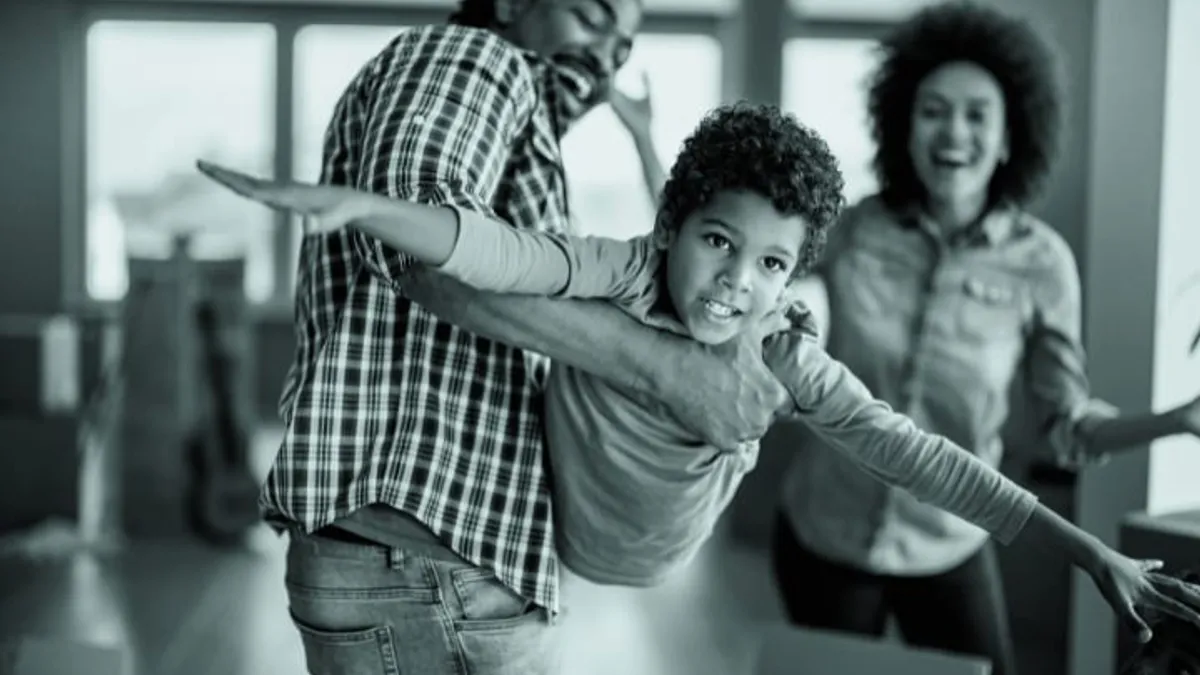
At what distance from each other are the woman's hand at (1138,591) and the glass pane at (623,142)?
220 inches

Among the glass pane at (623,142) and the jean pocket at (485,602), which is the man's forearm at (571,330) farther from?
the glass pane at (623,142)

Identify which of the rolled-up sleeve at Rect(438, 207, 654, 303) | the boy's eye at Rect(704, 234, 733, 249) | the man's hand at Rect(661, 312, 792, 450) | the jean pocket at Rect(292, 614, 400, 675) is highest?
the boy's eye at Rect(704, 234, 733, 249)

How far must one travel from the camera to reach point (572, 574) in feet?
4.37

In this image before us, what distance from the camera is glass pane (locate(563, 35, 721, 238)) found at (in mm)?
6922

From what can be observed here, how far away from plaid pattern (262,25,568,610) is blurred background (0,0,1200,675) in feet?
1.22

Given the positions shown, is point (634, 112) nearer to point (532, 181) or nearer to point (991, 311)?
point (532, 181)

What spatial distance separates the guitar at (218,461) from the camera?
4926mm

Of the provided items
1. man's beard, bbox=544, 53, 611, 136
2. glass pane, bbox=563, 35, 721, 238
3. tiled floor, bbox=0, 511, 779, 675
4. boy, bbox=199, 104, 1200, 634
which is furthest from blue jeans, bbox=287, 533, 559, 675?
glass pane, bbox=563, 35, 721, 238

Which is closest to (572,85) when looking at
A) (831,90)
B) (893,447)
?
(893,447)

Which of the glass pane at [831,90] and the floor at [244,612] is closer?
the floor at [244,612]

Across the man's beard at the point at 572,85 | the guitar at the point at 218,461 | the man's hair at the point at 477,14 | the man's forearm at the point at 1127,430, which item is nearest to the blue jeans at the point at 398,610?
the man's beard at the point at 572,85

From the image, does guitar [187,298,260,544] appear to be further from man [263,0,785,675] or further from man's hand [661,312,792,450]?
man's hand [661,312,792,450]

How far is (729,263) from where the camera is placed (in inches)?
46.4

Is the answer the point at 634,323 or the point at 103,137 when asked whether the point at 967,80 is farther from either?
the point at 103,137
